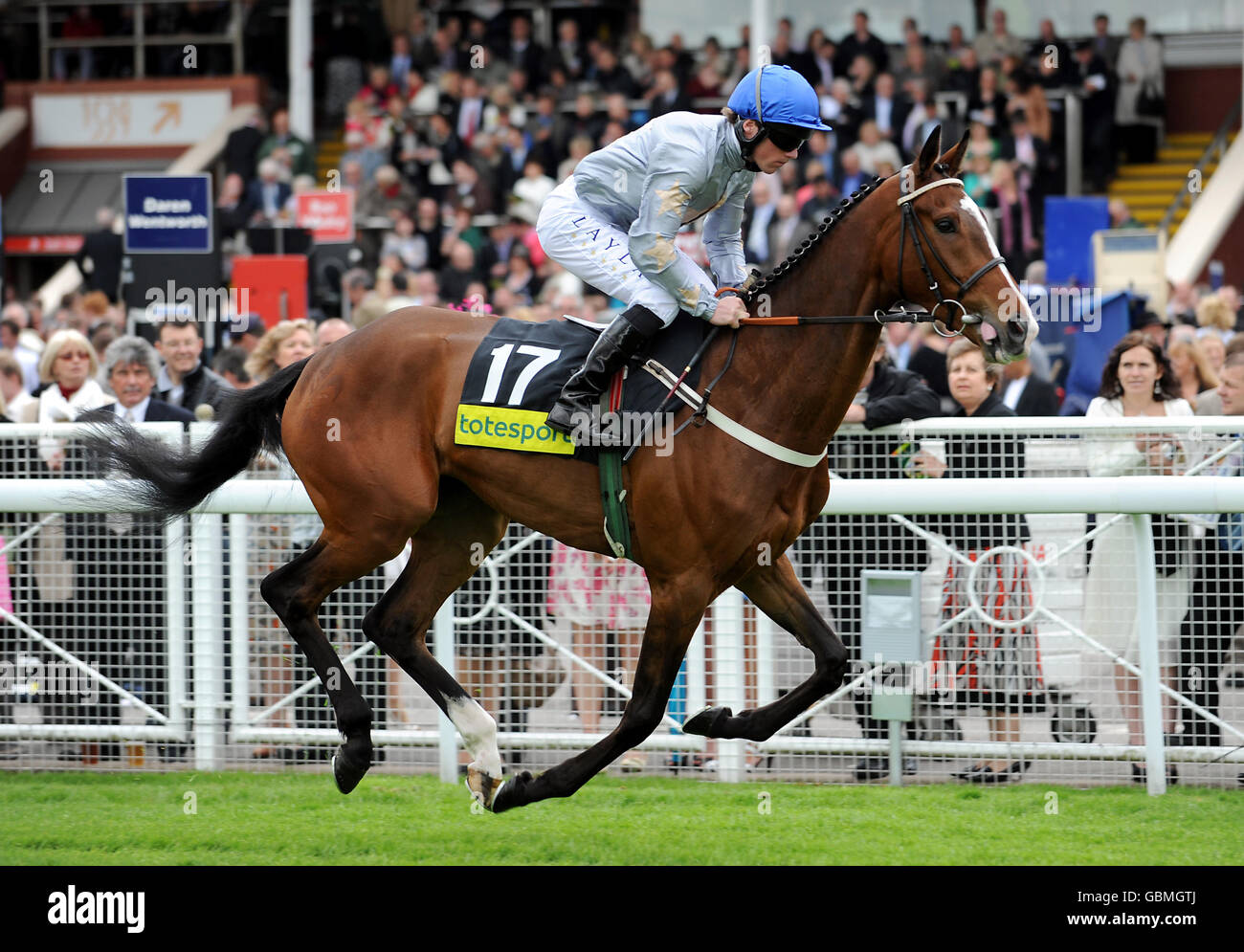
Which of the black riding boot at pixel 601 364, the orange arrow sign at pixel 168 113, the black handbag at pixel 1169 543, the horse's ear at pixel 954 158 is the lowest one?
the black handbag at pixel 1169 543

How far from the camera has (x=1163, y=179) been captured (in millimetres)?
17203

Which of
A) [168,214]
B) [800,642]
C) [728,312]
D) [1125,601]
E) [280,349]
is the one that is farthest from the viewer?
[168,214]

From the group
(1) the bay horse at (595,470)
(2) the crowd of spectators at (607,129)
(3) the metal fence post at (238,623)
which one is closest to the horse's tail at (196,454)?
(1) the bay horse at (595,470)

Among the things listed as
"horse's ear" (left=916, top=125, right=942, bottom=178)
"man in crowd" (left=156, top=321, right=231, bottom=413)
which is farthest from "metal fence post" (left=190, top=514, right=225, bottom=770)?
"horse's ear" (left=916, top=125, right=942, bottom=178)

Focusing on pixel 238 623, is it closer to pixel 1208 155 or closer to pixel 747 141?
pixel 747 141

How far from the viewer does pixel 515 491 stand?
205 inches

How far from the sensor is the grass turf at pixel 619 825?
505cm

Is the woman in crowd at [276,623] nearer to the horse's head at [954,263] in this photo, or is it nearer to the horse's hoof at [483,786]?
the horse's hoof at [483,786]

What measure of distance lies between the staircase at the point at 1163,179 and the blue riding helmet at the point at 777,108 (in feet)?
40.5

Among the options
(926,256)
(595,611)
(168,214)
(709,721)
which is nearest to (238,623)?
(595,611)

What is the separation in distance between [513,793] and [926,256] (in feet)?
6.64

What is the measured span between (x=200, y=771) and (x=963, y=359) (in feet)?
11.3

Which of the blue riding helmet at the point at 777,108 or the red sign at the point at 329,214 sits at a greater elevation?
the red sign at the point at 329,214

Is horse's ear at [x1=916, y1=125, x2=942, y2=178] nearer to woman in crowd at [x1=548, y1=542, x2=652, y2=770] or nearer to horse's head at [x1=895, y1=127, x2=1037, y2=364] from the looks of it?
horse's head at [x1=895, y1=127, x2=1037, y2=364]
